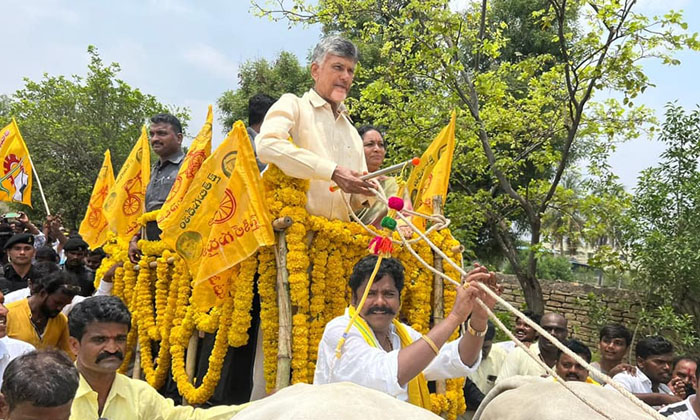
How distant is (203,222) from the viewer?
3.93m

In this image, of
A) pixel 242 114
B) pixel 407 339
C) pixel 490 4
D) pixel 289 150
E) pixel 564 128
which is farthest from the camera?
pixel 242 114

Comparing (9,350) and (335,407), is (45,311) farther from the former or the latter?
(335,407)

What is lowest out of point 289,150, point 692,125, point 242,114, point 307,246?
point 307,246

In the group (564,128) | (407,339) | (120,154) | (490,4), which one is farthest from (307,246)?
(120,154)

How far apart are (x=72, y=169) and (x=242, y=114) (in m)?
6.23

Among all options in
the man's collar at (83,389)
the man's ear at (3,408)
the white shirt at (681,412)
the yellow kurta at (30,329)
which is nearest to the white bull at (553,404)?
the man's ear at (3,408)

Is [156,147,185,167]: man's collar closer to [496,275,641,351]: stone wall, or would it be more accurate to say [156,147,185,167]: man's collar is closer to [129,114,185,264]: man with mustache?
[129,114,185,264]: man with mustache

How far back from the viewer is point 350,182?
3365mm

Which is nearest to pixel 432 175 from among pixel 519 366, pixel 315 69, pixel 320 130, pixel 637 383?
pixel 320 130

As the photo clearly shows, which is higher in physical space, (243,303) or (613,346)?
(243,303)

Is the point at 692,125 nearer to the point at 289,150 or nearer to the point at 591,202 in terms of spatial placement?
the point at 591,202

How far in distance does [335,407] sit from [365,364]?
1.67 meters

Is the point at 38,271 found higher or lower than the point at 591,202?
lower

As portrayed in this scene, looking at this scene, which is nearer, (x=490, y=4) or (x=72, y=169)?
(x=490, y=4)
